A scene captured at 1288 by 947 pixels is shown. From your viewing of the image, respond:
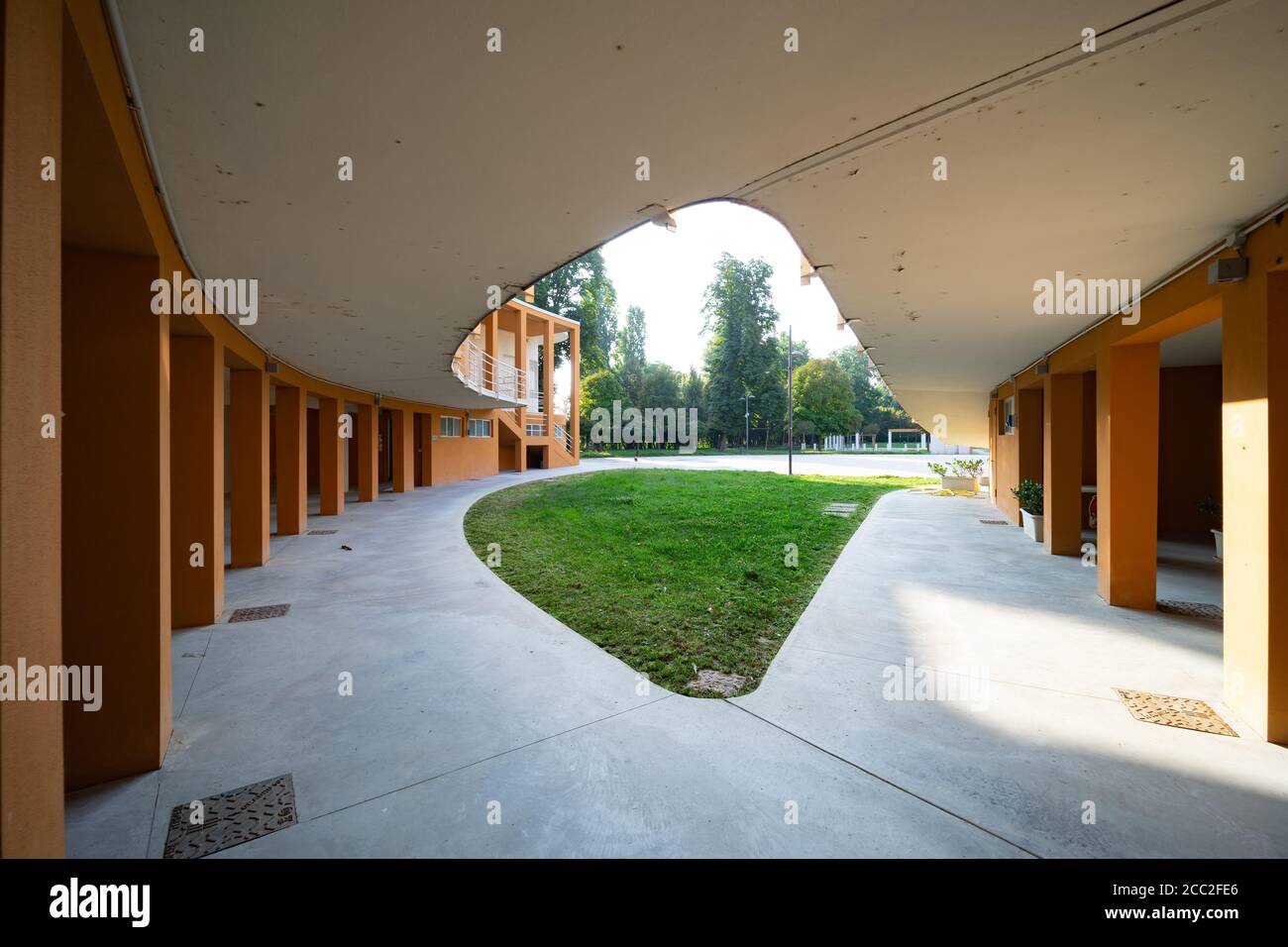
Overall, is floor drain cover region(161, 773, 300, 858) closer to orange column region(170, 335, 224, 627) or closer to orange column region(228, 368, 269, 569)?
orange column region(170, 335, 224, 627)

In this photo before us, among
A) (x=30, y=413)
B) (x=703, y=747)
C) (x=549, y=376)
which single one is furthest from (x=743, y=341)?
(x=30, y=413)

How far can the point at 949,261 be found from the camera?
404 centimetres

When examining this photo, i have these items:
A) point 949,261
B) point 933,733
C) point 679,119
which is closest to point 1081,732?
point 933,733

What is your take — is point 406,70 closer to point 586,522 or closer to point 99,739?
point 99,739

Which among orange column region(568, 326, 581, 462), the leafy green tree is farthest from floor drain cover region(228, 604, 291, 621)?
the leafy green tree

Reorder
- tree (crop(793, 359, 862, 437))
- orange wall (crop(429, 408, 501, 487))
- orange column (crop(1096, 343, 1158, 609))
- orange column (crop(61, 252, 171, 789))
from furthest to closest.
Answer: tree (crop(793, 359, 862, 437)) → orange wall (crop(429, 408, 501, 487)) → orange column (crop(1096, 343, 1158, 609)) → orange column (crop(61, 252, 171, 789))

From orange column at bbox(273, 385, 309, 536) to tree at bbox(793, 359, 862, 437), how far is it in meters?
43.9

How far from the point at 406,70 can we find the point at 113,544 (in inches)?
120

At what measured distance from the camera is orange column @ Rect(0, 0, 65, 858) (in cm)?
114

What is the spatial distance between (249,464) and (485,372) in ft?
43.7

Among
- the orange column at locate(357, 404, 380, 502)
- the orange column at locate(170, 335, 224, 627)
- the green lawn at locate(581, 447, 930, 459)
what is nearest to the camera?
the orange column at locate(170, 335, 224, 627)

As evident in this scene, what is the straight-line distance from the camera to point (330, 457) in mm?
12555

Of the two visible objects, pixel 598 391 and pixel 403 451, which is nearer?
pixel 403 451

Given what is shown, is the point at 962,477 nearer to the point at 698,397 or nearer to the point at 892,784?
the point at 892,784
